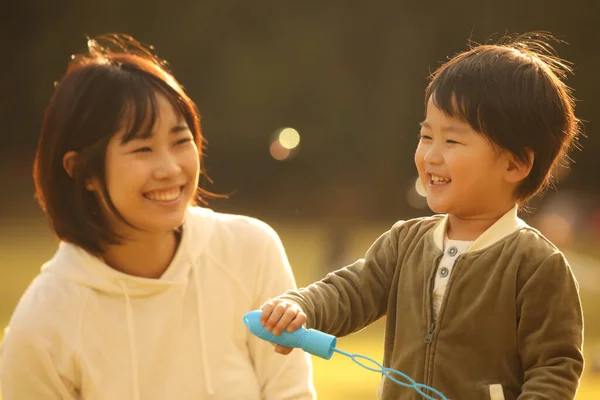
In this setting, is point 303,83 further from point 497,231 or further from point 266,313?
point 266,313

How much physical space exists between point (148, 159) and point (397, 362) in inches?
38.6

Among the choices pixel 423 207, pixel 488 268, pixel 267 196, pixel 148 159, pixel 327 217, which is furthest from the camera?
pixel 267 196

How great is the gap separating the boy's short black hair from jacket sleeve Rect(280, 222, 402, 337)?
321 mm

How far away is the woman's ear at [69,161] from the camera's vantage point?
2.62 metres

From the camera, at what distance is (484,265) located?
1862mm

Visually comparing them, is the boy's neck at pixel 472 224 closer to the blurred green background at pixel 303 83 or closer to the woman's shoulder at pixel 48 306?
the woman's shoulder at pixel 48 306

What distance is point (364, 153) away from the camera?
13.7 metres

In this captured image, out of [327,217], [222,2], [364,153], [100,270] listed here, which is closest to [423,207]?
[327,217]

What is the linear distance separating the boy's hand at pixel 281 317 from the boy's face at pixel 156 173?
83 centimetres

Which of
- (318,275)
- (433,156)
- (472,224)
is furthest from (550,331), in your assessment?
(318,275)

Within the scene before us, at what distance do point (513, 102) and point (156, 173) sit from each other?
1062 mm

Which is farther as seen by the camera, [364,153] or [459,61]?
[364,153]

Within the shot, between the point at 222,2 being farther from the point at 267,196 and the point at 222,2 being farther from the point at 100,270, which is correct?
the point at 100,270

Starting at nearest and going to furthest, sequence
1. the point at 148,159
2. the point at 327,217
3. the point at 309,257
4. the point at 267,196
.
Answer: the point at 148,159 → the point at 309,257 → the point at 327,217 → the point at 267,196
